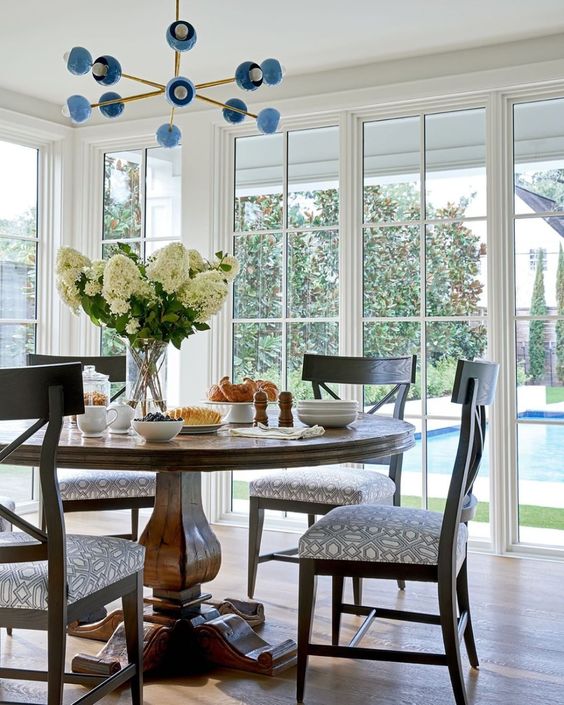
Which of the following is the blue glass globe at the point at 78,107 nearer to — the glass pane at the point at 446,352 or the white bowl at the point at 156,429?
the white bowl at the point at 156,429

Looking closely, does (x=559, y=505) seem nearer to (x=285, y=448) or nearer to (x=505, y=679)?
(x=505, y=679)

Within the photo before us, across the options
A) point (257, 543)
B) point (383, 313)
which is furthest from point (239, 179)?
point (257, 543)

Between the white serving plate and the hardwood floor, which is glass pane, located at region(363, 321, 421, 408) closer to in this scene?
the hardwood floor

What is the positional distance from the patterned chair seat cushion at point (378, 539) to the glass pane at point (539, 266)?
1.93m

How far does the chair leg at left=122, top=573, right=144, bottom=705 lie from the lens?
210cm

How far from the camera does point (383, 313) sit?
168 inches

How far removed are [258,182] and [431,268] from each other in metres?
1.15

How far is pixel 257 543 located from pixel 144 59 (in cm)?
261

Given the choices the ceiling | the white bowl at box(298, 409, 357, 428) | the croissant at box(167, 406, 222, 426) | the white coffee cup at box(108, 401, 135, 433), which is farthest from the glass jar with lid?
the ceiling

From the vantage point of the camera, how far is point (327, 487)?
3006mm

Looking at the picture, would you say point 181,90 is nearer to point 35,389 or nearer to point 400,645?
point 35,389

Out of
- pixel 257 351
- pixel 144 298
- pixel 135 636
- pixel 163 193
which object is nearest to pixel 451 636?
pixel 135 636

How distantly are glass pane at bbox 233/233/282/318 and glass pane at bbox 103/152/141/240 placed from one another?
0.77 meters

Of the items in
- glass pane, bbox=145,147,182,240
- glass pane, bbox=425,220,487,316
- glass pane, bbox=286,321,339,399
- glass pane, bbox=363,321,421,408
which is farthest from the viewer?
glass pane, bbox=145,147,182,240
